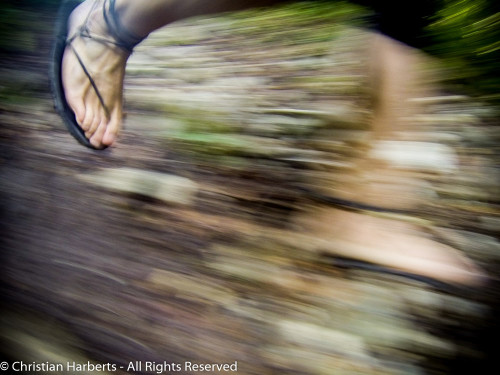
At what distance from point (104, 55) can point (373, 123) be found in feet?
2.10

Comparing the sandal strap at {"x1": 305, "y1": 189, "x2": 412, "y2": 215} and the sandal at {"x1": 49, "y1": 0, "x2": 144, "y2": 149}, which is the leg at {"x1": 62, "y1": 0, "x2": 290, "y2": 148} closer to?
the sandal at {"x1": 49, "y1": 0, "x2": 144, "y2": 149}

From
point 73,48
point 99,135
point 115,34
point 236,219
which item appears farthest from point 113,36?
point 236,219

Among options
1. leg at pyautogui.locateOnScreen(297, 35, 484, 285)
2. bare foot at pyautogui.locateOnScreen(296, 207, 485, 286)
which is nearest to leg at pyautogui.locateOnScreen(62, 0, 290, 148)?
leg at pyautogui.locateOnScreen(297, 35, 484, 285)

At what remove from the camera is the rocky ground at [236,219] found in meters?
0.54

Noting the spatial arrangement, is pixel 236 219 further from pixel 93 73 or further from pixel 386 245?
pixel 93 73

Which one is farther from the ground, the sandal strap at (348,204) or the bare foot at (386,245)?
the sandal strap at (348,204)

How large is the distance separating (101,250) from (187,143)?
265mm

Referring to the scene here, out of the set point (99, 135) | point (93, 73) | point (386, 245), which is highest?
point (93, 73)

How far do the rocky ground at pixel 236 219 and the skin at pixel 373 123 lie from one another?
3cm


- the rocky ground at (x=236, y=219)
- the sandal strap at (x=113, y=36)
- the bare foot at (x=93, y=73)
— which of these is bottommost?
the rocky ground at (x=236, y=219)

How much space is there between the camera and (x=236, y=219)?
0.63 meters

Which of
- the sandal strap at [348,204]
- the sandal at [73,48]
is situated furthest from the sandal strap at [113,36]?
the sandal strap at [348,204]

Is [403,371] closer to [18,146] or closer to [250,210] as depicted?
[250,210]

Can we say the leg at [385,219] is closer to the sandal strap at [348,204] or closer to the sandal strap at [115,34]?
the sandal strap at [348,204]
